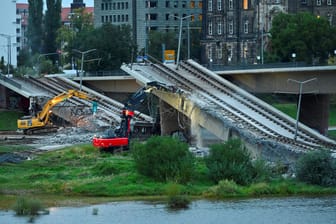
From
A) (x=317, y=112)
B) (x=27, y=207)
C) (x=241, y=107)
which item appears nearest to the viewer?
(x=27, y=207)

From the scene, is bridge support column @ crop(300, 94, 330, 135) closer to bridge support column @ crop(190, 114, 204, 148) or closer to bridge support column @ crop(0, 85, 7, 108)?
bridge support column @ crop(190, 114, 204, 148)

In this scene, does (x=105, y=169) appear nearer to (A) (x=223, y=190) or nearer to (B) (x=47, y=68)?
(A) (x=223, y=190)

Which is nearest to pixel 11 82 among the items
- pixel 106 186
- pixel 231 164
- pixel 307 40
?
pixel 307 40

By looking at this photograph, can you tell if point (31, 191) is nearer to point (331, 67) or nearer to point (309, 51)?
point (331, 67)

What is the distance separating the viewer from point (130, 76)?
127 meters

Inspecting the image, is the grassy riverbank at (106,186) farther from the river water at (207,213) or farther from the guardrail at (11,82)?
the guardrail at (11,82)

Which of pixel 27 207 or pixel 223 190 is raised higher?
pixel 27 207

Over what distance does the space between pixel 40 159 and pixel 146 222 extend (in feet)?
90.3

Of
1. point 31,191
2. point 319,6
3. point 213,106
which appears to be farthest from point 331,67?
point 319,6

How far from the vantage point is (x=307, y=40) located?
141 meters

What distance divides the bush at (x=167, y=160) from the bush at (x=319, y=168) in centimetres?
614

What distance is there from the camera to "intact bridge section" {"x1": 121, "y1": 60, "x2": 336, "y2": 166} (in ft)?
305

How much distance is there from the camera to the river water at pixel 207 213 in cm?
6719

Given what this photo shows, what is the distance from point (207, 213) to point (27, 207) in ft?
28.1
